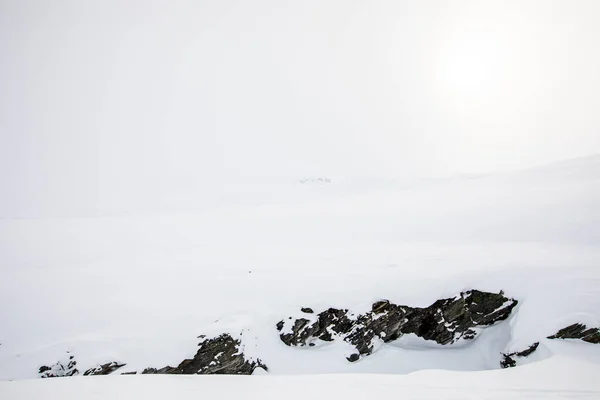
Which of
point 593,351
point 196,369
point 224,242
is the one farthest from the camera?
point 224,242

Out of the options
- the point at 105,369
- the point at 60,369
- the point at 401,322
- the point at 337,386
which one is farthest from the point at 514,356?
the point at 60,369

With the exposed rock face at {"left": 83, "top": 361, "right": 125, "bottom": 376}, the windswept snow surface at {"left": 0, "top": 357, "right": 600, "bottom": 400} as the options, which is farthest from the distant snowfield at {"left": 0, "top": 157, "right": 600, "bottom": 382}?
the exposed rock face at {"left": 83, "top": 361, "right": 125, "bottom": 376}

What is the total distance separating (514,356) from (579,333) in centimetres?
178

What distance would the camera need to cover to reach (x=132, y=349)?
10.5m

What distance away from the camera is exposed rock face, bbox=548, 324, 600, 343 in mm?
8473

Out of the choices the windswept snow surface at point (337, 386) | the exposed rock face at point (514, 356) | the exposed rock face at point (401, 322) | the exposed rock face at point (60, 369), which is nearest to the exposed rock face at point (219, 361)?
the exposed rock face at point (401, 322)

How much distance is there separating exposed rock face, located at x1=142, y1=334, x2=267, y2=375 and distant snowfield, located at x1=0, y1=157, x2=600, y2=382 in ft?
0.86

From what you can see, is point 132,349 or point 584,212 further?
point 584,212

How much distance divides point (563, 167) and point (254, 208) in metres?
24.5

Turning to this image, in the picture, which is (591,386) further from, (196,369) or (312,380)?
(196,369)

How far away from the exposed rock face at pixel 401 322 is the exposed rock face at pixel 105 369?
5.42m

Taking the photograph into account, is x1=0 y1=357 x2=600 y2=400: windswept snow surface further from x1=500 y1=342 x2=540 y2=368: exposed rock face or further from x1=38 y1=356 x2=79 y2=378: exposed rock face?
x1=38 y1=356 x2=79 y2=378: exposed rock face

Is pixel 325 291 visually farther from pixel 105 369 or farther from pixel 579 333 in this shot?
pixel 105 369

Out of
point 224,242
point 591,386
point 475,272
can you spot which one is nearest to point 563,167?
point 475,272
